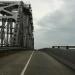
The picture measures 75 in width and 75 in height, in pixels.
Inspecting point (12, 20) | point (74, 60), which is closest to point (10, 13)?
point (12, 20)

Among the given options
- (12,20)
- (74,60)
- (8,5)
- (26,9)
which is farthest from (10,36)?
(74,60)

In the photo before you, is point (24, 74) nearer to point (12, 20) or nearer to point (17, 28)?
point (17, 28)

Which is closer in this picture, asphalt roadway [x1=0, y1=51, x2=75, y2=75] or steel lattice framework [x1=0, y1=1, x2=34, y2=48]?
asphalt roadway [x1=0, y1=51, x2=75, y2=75]

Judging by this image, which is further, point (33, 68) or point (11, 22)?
point (11, 22)

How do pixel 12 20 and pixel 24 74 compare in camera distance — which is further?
pixel 12 20

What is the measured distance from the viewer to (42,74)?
1509cm

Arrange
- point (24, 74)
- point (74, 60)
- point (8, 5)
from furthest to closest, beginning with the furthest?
point (8, 5)
point (74, 60)
point (24, 74)

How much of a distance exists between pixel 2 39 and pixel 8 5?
1967 cm

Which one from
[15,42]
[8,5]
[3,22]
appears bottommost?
[15,42]

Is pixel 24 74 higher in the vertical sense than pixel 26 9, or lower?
lower

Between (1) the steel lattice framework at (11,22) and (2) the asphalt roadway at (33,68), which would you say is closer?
(2) the asphalt roadway at (33,68)

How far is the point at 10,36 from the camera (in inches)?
4200

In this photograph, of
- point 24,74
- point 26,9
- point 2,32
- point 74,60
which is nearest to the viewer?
point 24,74

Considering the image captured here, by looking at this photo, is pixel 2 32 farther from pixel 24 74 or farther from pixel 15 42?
pixel 24 74
